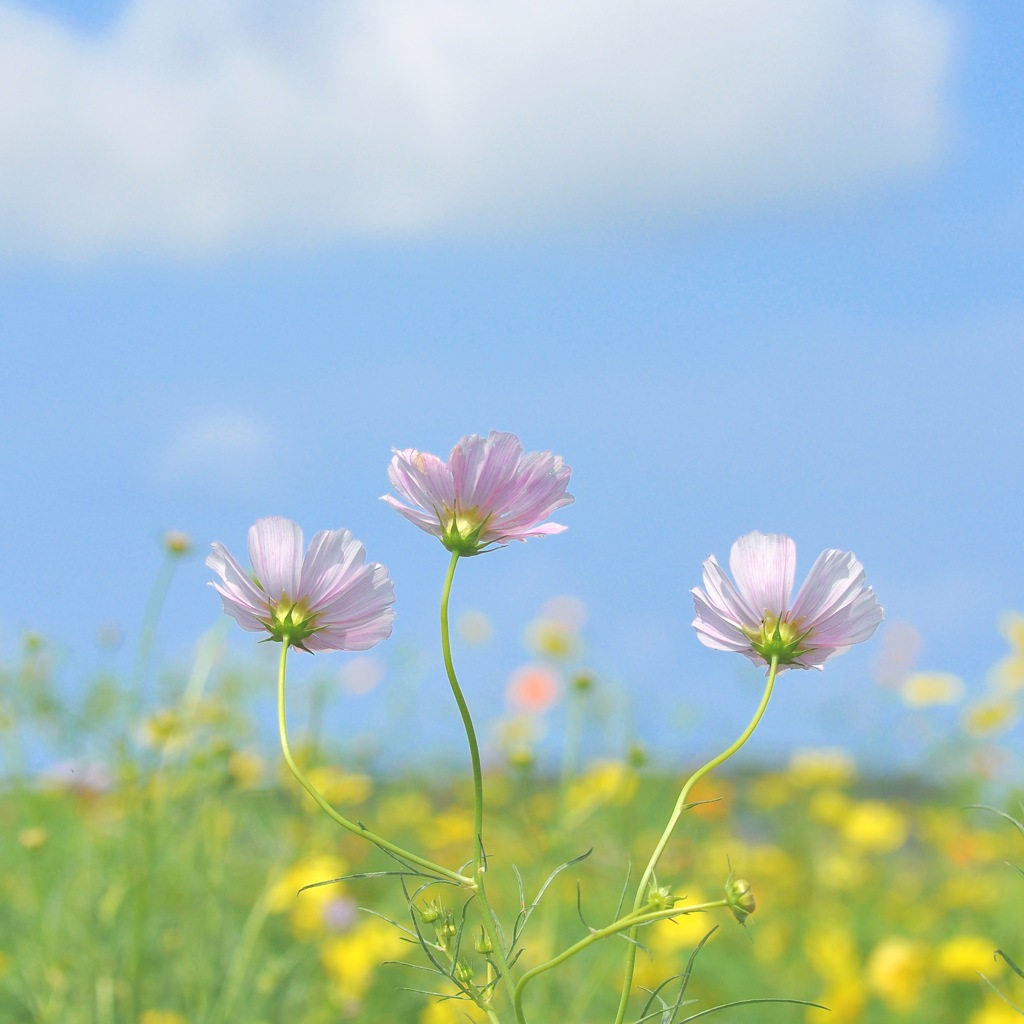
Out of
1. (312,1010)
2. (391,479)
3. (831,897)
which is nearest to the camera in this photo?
(391,479)

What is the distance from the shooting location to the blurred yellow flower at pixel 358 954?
205cm

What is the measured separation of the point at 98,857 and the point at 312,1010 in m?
0.39

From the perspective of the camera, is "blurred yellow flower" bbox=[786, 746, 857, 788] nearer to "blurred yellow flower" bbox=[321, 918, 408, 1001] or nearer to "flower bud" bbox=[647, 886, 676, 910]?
"blurred yellow flower" bbox=[321, 918, 408, 1001]

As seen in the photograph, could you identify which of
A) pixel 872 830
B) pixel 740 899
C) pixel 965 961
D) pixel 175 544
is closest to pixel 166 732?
pixel 175 544

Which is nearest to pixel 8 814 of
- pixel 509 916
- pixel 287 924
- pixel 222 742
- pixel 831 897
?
pixel 287 924

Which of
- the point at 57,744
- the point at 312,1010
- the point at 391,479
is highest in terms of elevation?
the point at 391,479

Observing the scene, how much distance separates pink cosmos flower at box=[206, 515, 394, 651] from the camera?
25.2 inches

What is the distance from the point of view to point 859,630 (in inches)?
25.5

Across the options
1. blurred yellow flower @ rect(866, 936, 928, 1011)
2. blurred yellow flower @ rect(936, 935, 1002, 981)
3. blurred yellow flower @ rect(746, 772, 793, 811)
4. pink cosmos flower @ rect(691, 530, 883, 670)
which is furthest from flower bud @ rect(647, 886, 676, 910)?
blurred yellow flower @ rect(746, 772, 793, 811)

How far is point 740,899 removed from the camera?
1.84ft

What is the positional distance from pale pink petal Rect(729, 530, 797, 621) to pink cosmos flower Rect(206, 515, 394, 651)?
18 centimetres

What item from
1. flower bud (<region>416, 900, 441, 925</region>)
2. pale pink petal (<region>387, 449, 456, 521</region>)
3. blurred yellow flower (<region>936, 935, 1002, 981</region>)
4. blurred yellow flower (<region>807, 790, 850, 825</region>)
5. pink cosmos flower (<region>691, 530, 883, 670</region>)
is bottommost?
blurred yellow flower (<region>936, 935, 1002, 981</region>)

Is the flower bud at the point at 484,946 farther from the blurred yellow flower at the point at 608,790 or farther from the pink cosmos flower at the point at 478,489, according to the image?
the blurred yellow flower at the point at 608,790

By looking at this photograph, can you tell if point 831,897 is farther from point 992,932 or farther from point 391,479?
point 391,479
